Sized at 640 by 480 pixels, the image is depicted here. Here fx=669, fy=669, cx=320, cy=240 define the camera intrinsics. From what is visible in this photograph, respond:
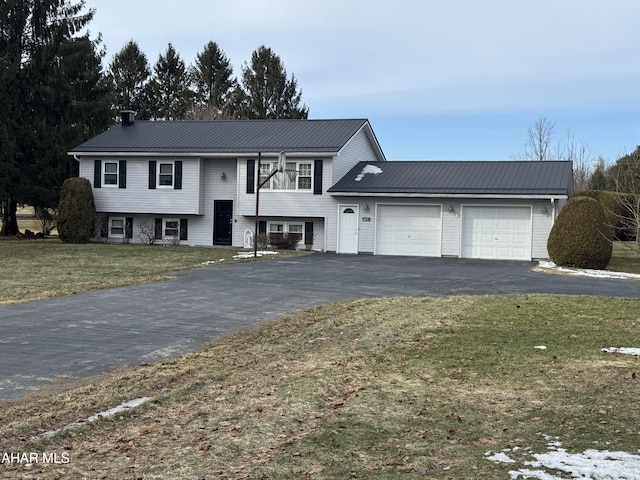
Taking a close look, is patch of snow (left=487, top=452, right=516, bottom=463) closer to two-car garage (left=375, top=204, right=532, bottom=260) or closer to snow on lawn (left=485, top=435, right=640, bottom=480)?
snow on lawn (left=485, top=435, right=640, bottom=480)

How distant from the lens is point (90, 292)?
1355 centimetres

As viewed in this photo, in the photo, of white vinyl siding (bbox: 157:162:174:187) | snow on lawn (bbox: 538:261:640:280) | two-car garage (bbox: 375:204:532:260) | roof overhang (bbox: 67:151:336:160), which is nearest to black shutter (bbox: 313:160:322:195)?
roof overhang (bbox: 67:151:336:160)

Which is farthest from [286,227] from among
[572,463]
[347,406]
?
[572,463]

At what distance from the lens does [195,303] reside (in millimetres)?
12508

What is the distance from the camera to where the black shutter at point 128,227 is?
3106 cm

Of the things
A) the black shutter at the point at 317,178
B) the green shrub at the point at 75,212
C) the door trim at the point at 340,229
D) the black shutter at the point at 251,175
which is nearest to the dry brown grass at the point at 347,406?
the door trim at the point at 340,229

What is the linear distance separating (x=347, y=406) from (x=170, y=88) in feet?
186

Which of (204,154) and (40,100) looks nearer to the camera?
(204,154)

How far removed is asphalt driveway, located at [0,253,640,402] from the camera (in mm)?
7996

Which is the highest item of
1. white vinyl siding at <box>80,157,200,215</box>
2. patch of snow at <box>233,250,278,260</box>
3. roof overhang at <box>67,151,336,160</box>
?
roof overhang at <box>67,151,336,160</box>

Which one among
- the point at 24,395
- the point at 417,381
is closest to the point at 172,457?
the point at 24,395

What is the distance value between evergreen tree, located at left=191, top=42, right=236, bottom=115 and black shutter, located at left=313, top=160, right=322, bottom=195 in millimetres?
32750

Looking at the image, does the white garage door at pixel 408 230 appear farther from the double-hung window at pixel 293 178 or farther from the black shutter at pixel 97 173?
the black shutter at pixel 97 173

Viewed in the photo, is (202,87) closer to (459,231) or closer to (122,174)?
(122,174)
